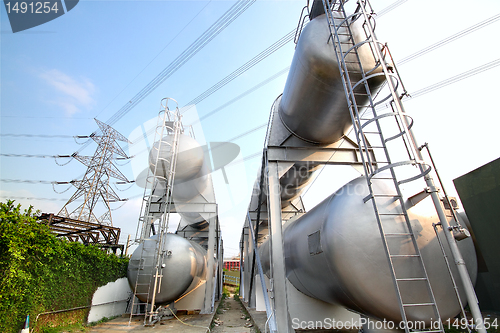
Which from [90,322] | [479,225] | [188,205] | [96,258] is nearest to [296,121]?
[479,225]

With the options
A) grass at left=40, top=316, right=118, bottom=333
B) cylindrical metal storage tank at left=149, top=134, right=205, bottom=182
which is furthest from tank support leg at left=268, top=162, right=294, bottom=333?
grass at left=40, top=316, right=118, bottom=333

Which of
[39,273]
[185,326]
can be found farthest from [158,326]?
[39,273]

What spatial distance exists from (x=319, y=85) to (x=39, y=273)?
8.00 meters

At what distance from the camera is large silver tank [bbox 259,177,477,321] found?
3.19 metres

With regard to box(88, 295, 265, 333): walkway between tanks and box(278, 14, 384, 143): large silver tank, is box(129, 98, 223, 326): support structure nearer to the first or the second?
box(88, 295, 265, 333): walkway between tanks

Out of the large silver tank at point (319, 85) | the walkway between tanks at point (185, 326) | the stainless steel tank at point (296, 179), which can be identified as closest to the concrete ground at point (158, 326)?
the walkway between tanks at point (185, 326)

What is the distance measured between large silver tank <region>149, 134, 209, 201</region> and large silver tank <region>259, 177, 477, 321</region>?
6.99 m

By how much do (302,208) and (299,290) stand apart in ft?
22.1

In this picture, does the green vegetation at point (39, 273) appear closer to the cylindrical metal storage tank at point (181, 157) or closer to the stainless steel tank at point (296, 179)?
the cylindrical metal storage tank at point (181, 157)

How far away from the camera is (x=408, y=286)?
3189 millimetres

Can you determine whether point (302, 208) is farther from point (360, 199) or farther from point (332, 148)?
point (360, 199)

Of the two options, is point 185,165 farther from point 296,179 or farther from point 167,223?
point 296,179

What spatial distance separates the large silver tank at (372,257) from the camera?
3186 mm

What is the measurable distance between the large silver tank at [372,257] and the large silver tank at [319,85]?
1.97 metres
